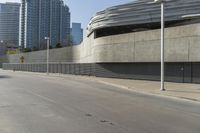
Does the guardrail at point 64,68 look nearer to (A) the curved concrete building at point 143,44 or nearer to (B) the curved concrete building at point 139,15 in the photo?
(A) the curved concrete building at point 143,44

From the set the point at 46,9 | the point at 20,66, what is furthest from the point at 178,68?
the point at 46,9

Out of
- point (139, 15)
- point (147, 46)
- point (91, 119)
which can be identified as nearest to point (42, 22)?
point (139, 15)

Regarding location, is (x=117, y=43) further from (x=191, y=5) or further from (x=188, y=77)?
(x=188, y=77)

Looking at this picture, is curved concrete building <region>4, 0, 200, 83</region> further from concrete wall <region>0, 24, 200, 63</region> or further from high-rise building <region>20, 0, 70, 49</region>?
high-rise building <region>20, 0, 70, 49</region>

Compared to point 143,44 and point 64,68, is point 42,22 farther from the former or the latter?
point 143,44

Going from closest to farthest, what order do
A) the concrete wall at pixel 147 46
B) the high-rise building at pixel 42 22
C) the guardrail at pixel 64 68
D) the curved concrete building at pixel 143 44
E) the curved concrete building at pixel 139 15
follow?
the concrete wall at pixel 147 46 < the curved concrete building at pixel 143 44 < the curved concrete building at pixel 139 15 < the guardrail at pixel 64 68 < the high-rise building at pixel 42 22

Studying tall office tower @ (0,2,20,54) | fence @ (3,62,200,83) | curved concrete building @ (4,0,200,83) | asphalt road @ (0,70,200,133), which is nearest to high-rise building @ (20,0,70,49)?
tall office tower @ (0,2,20,54)

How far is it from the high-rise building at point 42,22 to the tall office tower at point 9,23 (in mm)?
37160

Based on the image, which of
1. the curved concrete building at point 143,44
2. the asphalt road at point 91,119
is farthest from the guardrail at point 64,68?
the asphalt road at point 91,119

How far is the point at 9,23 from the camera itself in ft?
602

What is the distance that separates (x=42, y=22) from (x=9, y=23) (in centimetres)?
5202

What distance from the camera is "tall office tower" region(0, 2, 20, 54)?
18350 centimetres

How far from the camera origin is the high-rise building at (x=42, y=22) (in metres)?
134

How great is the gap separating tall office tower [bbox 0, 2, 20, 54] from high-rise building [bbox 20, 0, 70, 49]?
3716cm
